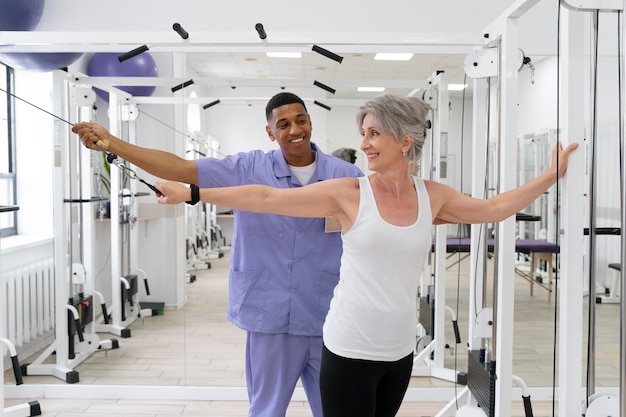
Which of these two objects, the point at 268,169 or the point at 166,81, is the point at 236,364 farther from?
the point at 268,169

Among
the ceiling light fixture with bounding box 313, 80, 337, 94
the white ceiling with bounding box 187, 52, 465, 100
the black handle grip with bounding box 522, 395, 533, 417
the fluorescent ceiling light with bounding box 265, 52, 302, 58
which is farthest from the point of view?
the fluorescent ceiling light with bounding box 265, 52, 302, 58

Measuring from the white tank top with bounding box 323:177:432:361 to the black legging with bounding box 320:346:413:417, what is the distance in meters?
0.03

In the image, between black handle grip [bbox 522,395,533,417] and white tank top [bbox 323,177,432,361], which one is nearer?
white tank top [bbox 323,177,432,361]

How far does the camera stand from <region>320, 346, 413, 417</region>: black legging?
145 centimetres

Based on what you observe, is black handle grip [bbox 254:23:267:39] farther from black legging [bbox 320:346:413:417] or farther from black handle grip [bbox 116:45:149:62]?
black legging [bbox 320:346:413:417]

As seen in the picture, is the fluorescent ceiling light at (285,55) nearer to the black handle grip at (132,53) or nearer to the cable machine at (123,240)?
the cable machine at (123,240)

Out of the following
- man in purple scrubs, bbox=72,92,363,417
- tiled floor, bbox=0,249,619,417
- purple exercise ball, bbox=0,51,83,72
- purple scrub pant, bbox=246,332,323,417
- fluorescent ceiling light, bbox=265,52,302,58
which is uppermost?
fluorescent ceiling light, bbox=265,52,302,58

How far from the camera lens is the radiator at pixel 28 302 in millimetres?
3631

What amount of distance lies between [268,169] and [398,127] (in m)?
0.61

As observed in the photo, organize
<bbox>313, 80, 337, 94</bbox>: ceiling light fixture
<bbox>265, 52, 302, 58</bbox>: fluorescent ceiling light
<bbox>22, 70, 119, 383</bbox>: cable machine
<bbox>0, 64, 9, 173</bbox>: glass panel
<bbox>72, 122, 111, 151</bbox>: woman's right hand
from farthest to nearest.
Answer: <bbox>265, 52, 302, 58</bbox>: fluorescent ceiling light, <bbox>0, 64, 9, 173</bbox>: glass panel, <bbox>313, 80, 337, 94</bbox>: ceiling light fixture, <bbox>22, 70, 119, 383</bbox>: cable machine, <bbox>72, 122, 111, 151</bbox>: woman's right hand

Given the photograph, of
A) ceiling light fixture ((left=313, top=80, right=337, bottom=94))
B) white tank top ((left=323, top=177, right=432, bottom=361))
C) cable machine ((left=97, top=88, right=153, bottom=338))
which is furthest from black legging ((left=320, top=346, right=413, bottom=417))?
cable machine ((left=97, top=88, right=153, bottom=338))

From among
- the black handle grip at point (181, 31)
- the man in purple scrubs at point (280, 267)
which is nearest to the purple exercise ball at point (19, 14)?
the black handle grip at point (181, 31)

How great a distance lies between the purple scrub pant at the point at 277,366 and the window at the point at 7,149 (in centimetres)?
294

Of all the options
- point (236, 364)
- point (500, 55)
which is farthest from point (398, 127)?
point (236, 364)
